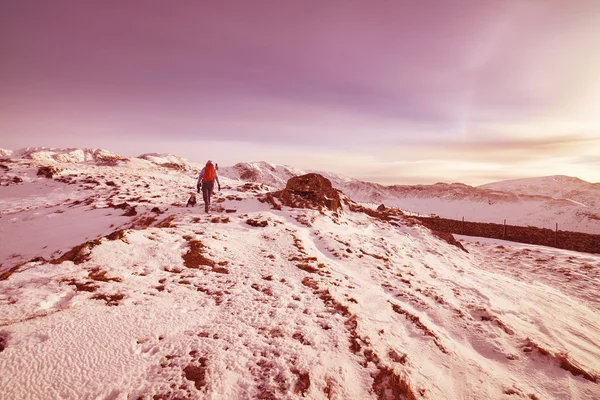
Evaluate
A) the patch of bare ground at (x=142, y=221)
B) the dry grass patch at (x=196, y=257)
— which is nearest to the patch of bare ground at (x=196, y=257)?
the dry grass patch at (x=196, y=257)

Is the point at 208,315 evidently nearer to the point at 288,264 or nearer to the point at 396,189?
the point at 288,264

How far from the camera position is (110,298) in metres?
4.23

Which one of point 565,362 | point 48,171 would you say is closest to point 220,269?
point 565,362

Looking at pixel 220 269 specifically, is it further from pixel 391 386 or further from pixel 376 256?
pixel 376 256

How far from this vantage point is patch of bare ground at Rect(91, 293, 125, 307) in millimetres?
4107

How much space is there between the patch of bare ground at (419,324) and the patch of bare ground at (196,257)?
178 inches

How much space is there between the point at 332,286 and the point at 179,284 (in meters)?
3.47

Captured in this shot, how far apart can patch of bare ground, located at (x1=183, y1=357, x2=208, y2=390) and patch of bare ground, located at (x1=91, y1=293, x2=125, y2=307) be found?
6.31 ft

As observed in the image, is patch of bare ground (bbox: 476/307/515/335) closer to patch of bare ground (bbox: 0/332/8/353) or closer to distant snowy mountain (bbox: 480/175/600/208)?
patch of bare ground (bbox: 0/332/8/353)

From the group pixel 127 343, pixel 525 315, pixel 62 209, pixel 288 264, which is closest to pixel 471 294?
pixel 525 315

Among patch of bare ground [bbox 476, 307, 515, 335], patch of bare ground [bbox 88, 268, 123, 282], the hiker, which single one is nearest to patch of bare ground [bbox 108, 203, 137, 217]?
the hiker

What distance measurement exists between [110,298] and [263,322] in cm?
257

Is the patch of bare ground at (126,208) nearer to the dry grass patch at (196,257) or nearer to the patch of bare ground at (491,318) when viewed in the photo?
the dry grass patch at (196,257)

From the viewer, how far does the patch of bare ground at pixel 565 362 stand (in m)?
4.83
